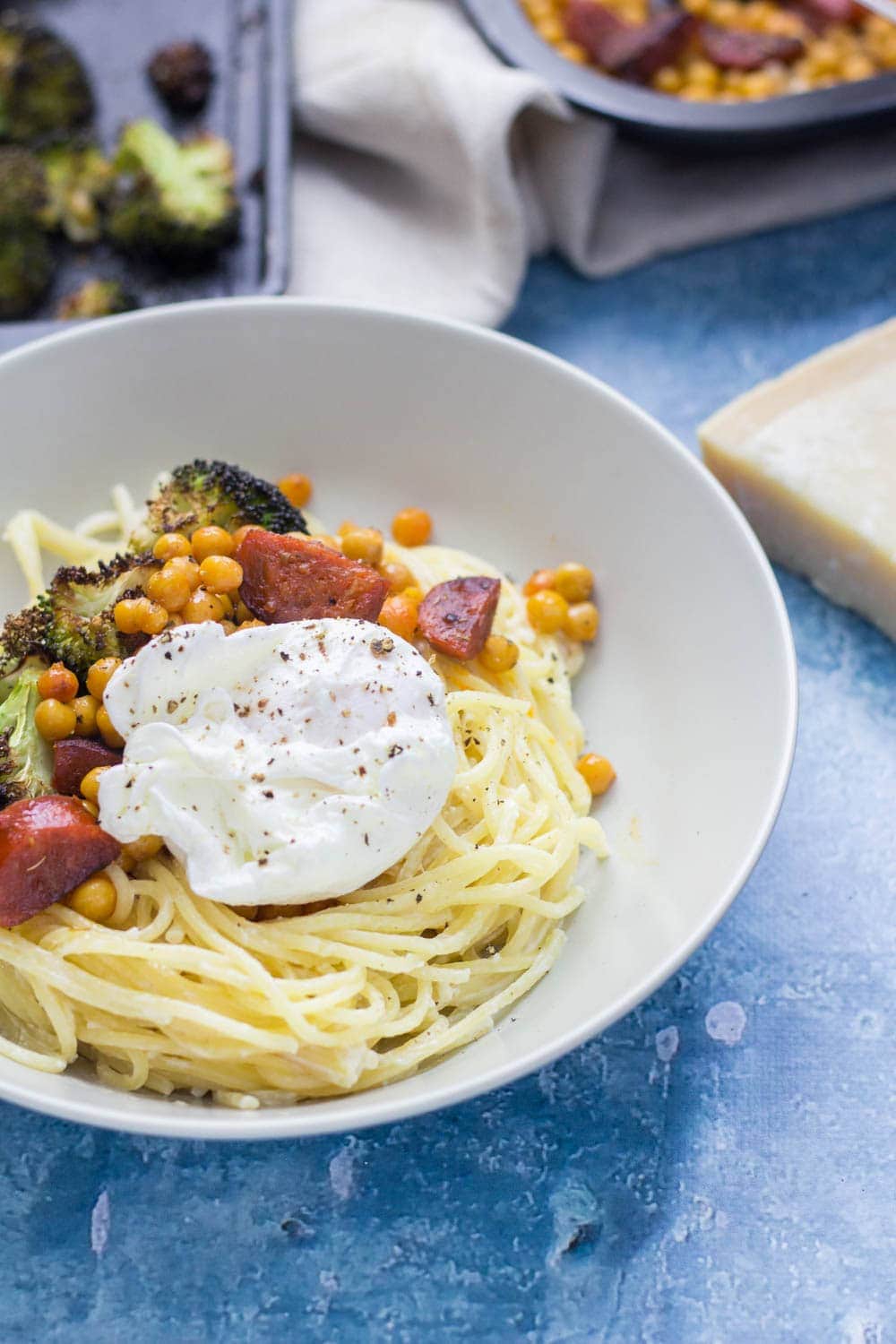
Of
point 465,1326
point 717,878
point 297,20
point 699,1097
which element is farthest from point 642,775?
point 297,20

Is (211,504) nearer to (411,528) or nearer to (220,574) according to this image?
(220,574)

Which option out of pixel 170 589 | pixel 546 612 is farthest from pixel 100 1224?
pixel 546 612

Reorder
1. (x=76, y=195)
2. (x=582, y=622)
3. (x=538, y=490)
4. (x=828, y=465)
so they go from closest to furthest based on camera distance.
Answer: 1. (x=582, y=622)
2. (x=538, y=490)
3. (x=828, y=465)
4. (x=76, y=195)

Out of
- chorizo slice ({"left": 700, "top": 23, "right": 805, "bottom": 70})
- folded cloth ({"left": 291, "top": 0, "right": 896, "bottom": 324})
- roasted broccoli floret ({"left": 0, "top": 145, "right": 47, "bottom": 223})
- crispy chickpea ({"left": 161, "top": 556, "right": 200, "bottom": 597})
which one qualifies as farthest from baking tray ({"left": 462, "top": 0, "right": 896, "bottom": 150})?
crispy chickpea ({"left": 161, "top": 556, "right": 200, "bottom": 597})

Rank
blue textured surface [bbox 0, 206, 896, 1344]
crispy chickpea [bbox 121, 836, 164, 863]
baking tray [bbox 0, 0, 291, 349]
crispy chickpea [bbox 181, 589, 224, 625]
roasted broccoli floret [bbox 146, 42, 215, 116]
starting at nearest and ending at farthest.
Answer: blue textured surface [bbox 0, 206, 896, 1344], crispy chickpea [bbox 121, 836, 164, 863], crispy chickpea [bbox 181, 589, 224, 625], baking tray [bbox 0, 0, 291, 349], roasted broccoli floret [bbox 146, 42, 215, 116]

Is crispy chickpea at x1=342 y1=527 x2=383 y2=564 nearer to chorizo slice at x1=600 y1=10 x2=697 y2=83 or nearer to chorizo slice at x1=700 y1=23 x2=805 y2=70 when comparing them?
chorizo slice at x1=600 y1=10 x2=697 y2=83

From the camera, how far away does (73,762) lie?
3.29 metres

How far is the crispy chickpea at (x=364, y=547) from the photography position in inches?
152

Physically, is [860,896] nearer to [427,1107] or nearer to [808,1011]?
[808,1011]

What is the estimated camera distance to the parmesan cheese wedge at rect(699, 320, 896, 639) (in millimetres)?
4273

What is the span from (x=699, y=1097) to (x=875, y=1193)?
1.56 ft

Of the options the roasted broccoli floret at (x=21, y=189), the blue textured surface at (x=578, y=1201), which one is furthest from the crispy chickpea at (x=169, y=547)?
the roasted broccoli floret at (x=21, y=189)

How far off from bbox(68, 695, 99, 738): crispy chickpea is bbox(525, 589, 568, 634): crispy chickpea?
4.29 ft

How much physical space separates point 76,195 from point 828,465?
10.1ft
